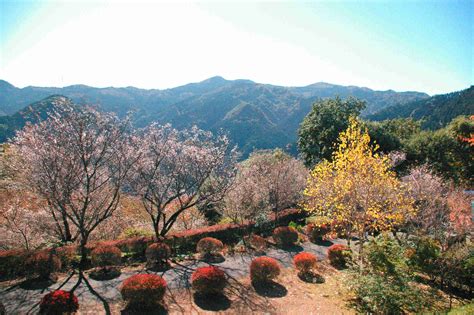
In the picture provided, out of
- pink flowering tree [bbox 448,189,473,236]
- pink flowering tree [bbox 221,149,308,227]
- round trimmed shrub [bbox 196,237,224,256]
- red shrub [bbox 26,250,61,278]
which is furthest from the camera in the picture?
pink flowering tree [bbox 221,149,308,227]

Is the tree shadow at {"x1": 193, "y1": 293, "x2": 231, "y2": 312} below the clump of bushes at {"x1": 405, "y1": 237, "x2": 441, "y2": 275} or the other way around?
below

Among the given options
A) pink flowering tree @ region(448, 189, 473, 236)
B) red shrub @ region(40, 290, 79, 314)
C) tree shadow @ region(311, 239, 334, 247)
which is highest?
pink flowering tree @ region(448, 189, 473, 236)

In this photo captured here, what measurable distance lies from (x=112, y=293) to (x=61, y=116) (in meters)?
8.55

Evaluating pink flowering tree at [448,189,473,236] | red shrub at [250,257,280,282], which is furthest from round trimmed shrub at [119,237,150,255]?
pink flowering tree at [448,189,473,236]

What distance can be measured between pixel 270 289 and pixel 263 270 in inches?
35.0

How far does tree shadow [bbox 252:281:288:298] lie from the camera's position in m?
11.9

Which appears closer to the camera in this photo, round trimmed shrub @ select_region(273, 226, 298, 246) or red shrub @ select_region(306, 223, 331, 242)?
round trimmed shrub @ select_region(273, 226, 298, 246)

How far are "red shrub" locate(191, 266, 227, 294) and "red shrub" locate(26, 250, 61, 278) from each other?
20.5 feet

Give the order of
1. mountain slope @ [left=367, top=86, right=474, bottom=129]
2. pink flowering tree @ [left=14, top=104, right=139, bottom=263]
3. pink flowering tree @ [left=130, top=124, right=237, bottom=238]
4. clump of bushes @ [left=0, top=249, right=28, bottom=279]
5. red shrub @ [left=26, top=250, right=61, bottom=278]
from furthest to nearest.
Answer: mountain slope @ [left=367, top=86, right=474, bottom=129], pink flowering tree @ [left=130, top=124, right=237, bottom=238], pink flowering tree @ [left=14, top=104, right=139, bottom=263], clump of bushes @ [left=0, top=249, right=28, bottom=279], red shrub @ [left=26, top=250, right=61, bottom=278]

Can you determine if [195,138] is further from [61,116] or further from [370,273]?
[370,273]

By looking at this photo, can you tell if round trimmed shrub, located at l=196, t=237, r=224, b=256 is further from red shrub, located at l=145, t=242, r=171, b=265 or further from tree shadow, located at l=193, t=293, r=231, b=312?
tree shadow, located at l=193, t=293, r=231, b=312

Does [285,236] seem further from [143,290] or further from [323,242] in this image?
[143,290]

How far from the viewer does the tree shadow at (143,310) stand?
956 cm

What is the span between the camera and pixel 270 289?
12.4m
